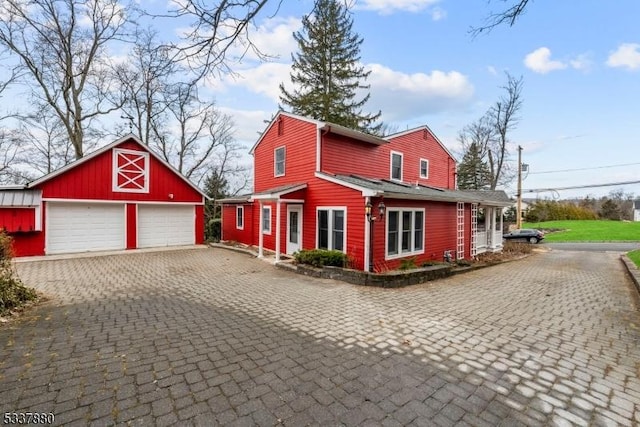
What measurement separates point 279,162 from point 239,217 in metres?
4.90

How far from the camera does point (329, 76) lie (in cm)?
2402

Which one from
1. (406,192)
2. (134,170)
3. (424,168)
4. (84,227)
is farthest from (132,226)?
(424,168)

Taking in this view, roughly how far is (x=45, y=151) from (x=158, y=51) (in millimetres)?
24537

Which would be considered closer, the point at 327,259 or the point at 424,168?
the point at 327,259

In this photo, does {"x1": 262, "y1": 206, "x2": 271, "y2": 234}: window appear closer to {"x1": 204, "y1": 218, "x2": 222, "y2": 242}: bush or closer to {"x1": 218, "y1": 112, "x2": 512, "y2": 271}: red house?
{"x1": 218, "y1": 112, "x2": 512, "y2": 271}: red house

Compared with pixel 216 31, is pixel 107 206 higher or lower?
lower

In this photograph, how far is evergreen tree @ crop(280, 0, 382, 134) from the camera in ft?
77.6

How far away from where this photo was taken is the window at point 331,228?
33.2 feet

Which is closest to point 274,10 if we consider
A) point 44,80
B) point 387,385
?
point 387,385

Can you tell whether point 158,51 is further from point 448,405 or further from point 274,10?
point 448,405

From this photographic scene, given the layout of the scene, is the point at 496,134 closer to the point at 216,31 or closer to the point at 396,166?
the point at 396,166

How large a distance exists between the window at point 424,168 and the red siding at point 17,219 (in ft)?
58.5

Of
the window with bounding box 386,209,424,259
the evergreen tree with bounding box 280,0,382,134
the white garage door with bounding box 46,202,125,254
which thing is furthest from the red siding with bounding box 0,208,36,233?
the evergreen tree with bounding box 280,0,382,134

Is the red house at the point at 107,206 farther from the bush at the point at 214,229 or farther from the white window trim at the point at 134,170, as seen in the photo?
the bush at the point at 214,229
